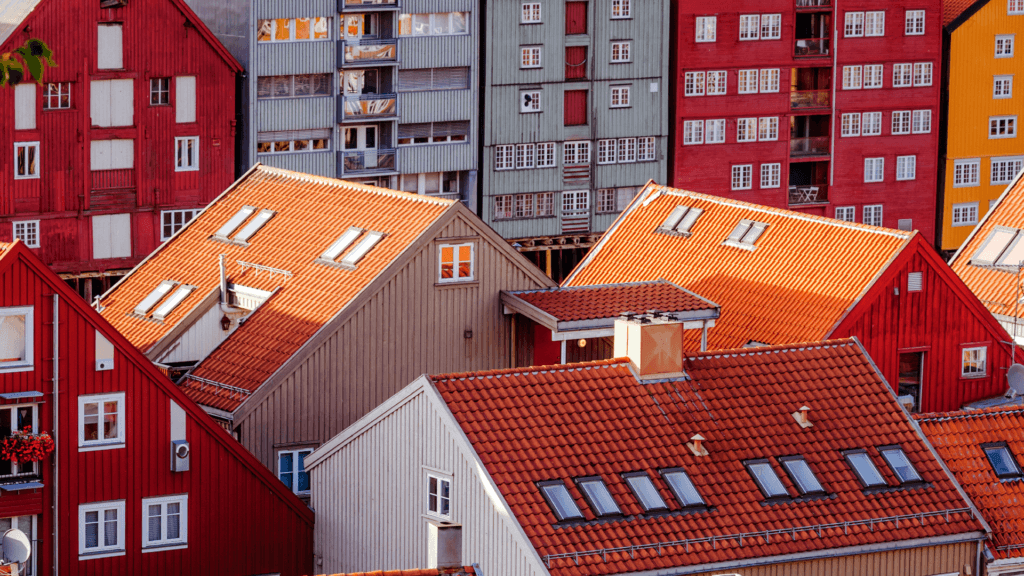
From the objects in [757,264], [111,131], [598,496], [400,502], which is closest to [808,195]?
[111,131]

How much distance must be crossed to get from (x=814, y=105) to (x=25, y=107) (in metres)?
45.3

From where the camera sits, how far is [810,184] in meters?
118

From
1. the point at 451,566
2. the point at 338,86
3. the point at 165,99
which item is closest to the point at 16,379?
the point at 451,566

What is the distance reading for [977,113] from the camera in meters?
121

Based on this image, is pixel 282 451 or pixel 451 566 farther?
pixel 282 451

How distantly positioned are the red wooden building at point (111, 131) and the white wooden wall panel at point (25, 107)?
0.06 metres

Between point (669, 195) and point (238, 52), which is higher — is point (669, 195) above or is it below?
below

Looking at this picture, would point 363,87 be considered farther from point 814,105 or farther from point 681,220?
point 681,220

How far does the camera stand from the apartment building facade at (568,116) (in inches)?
4188

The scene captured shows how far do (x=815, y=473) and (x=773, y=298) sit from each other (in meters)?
15.9

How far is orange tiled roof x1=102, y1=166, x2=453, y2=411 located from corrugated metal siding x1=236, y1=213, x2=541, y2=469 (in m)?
0.66

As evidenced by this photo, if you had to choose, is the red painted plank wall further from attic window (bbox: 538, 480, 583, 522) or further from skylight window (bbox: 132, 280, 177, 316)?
skylight window (bbox: 132, 280, 177, 316)

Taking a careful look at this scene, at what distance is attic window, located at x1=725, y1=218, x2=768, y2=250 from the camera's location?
6269cm

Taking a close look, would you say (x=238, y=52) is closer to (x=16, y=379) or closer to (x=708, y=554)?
(x=16, y=379)
